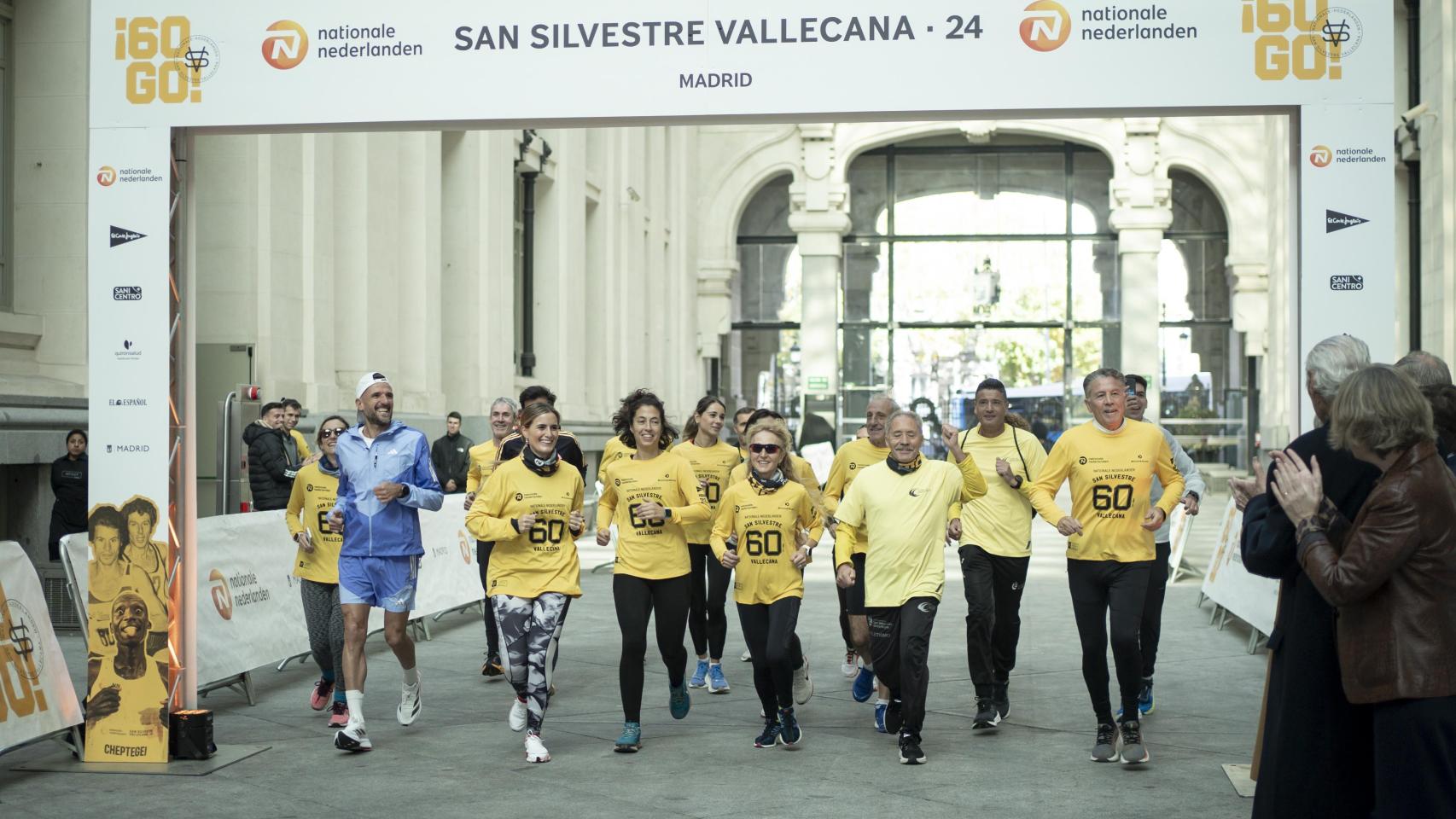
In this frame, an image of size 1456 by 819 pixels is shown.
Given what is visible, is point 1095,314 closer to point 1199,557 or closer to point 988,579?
point 1199,557

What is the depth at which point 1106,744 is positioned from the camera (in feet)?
28.3

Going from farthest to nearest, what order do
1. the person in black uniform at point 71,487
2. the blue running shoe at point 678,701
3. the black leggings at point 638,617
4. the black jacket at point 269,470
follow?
the black jacket at point 269,470 < the person in black uniform at point 71,487 < the blue running shoe at point 678,701 < the black leggings at point 638,617

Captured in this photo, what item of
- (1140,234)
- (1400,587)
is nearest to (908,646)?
(1400,587)

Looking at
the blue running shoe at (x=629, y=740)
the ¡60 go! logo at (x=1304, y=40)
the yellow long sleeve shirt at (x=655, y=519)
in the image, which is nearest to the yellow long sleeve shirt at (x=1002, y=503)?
the yellow long sleeve shirt at (x=655, y=519)

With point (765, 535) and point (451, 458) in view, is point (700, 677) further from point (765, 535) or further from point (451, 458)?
point (451, 458)

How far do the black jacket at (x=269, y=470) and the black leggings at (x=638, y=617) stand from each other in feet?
20.8

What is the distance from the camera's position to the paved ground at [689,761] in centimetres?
761

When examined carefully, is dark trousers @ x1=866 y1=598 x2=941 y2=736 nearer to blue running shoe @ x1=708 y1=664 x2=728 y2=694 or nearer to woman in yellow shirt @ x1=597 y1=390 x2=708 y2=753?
woman in yellow shirt @ x1=597 y1=390 x2=708 y2=753

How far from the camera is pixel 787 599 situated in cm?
895

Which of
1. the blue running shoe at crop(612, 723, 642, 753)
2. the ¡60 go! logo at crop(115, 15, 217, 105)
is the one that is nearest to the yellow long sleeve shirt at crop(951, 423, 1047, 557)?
the blue running shoe at crop(612, 723, 642, 753)

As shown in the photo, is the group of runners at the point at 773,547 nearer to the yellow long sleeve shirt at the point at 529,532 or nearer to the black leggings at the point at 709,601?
the yellow long sleeve shirt at the point at 529,532

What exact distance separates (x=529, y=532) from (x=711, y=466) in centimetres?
253

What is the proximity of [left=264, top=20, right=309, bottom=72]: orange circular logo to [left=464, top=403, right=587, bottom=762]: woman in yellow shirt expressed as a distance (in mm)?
2221

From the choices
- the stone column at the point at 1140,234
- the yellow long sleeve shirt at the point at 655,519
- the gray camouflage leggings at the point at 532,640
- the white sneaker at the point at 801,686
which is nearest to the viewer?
the gray camouflage leggings at the point at 532,640
